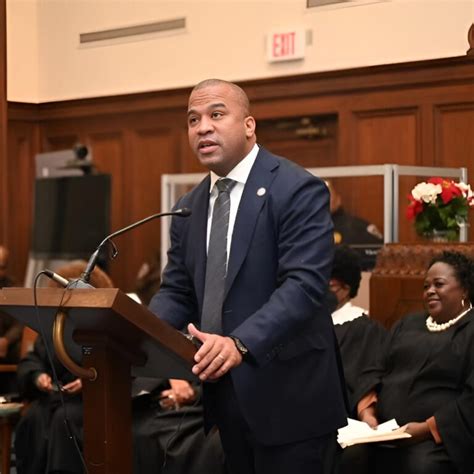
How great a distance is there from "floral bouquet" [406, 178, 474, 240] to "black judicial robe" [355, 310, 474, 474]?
960 mm

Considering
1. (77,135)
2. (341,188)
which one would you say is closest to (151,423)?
(341,188)

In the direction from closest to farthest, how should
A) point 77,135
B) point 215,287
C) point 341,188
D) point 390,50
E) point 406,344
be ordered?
point 215,287 < point 406,344 < point 341,188 < point 390,50 < point 77,135

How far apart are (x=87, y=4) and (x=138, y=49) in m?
0.82

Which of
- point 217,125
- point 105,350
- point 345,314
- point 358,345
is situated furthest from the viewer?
point 345,314

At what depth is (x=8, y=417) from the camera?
19.5 ft

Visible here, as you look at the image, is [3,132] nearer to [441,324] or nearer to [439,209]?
[439,209]

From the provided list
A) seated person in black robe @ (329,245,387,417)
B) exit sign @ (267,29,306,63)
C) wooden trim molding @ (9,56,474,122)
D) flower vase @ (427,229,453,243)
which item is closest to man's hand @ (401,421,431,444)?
seated person in black robe @ (329,245,387,417)

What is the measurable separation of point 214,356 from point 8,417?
3410mm

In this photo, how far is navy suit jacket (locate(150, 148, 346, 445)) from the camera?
9.91ft

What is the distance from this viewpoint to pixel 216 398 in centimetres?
318

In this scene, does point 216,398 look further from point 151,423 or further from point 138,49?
point 138,49

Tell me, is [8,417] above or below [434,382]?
below

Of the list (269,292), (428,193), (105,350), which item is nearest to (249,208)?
(269,292)

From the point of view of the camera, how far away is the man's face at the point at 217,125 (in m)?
3.15
